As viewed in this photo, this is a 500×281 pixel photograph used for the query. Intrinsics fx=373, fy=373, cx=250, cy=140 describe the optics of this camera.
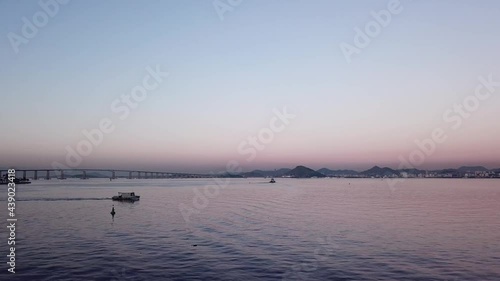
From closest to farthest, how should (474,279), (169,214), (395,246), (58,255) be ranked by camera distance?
(474,279) → (58,255) → (395,246) → (169,214)

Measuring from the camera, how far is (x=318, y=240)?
157 feet

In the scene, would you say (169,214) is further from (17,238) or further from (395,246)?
(395,246)

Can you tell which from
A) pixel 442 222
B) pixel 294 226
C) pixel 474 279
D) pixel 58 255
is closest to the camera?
pixel 474 279

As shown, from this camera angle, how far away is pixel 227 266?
3478cm

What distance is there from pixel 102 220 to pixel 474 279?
5935 centimetres

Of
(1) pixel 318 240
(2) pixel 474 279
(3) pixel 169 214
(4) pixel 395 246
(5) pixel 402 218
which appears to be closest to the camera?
(2) pixel 474 279

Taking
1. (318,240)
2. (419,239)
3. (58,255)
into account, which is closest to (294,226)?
(318,240)

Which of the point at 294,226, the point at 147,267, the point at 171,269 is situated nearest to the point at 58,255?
the point at 147,267

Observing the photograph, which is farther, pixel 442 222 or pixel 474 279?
pixel 442 222

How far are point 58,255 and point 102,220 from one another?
30347 millimetres

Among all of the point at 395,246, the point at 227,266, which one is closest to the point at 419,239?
the point at 395,246

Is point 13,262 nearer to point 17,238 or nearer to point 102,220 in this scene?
point 17,238

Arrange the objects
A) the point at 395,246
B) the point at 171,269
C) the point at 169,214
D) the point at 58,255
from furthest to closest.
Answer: the point at 169,214 < the point at 395,246 < the point at 58,255 < the point at 171,269

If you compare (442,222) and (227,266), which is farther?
(442,222)
